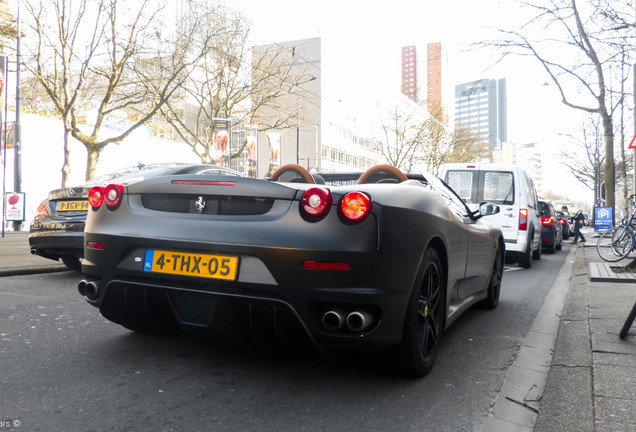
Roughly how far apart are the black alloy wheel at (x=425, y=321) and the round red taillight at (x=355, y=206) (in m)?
0.55

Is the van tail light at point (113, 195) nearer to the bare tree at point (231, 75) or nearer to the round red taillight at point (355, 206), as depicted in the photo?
the round red taillight at point (355, 206)

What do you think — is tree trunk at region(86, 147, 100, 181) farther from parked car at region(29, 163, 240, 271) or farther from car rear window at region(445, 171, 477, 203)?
parked car at region(29, 163, 240, 271)

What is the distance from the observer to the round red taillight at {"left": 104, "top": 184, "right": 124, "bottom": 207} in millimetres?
3375

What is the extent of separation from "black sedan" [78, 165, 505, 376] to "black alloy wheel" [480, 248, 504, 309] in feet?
7.66

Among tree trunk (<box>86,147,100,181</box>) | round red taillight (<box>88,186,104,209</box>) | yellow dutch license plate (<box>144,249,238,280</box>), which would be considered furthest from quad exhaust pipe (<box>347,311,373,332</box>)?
tree trunk (<box>86,147,100,181</box>)

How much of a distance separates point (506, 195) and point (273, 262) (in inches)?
350

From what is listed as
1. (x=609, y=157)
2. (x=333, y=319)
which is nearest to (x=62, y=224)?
(x=333, y=319)

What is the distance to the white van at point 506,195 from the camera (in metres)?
10.8

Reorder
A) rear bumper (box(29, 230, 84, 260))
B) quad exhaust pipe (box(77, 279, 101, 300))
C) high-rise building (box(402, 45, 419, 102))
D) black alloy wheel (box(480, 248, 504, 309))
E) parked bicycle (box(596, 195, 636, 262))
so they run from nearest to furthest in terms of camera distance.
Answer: quad exhaust pipe (box(77, 279, 101, 300)) → black alloy wheel (box(480, 248, 504, 309)) → rear bumper (box(29, 230, 84, 260)) → parked bicycle (box(596, 195, 636, 262)) → high-rise building (box(402, 45, 419, 102))

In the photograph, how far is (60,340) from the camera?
385cm

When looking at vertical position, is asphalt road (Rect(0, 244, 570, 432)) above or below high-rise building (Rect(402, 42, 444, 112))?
Answer: below

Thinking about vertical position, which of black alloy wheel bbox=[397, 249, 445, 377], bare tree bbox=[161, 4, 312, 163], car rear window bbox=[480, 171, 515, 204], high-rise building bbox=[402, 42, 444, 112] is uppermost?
high-rise building bbox=[402, 42, 444, 112]

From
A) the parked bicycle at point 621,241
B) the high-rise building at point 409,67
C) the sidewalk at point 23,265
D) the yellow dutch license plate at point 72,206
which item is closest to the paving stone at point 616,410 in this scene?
the yellow dutch license plate at point 72,206

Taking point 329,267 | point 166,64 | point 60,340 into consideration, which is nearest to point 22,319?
point 60,340
